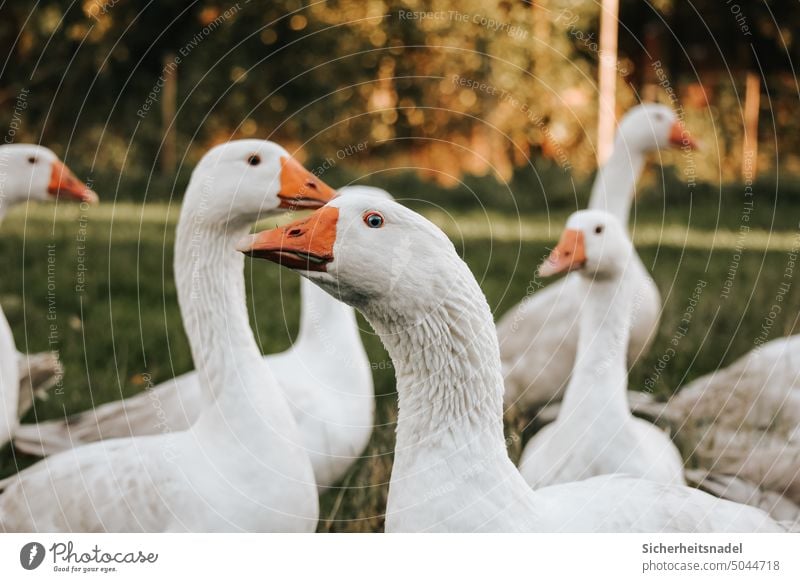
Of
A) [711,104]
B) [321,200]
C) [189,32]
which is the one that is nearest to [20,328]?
[321,200]

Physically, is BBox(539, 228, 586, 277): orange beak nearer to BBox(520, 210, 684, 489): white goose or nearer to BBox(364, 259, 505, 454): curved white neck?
BBox(520, 210, 684, 489): white goose

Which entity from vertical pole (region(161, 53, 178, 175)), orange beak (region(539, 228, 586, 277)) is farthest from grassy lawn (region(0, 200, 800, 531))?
vertical pole (region(161, 53, 178, 175))

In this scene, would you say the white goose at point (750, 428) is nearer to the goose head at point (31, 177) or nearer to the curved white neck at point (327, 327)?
the curved white neck at point (327, 327)

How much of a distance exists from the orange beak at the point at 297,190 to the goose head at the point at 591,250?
2.30 ft

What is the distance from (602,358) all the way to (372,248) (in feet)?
3.81

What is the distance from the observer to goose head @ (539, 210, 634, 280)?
270cm

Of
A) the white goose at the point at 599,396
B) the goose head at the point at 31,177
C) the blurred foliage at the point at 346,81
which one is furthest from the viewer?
the blurred foliage at the point at 346,81

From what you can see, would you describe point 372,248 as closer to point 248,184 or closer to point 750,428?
point 248,184

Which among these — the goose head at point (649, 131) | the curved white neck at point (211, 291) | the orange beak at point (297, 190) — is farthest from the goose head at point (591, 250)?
the goose head at point (649, 131)

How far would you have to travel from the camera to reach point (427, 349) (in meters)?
1.76

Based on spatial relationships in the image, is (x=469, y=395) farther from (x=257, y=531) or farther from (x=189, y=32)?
(x=189, y=32)

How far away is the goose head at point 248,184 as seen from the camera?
7.80 ft

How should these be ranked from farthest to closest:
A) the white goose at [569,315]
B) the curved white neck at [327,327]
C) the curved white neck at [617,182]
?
the curved white neck at [617,182]
the white goose at [569,315]
the curved white neck at [327,327]

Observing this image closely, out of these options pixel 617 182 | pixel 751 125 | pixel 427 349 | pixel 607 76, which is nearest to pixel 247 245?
pixel 427 349
